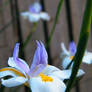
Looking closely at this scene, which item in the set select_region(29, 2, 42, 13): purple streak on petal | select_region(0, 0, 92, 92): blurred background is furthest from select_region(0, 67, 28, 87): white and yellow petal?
select_region(29, 2, 42, 13): purple streak on petal

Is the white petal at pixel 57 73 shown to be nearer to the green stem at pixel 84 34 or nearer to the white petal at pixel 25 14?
the green stem at pixel 84 34

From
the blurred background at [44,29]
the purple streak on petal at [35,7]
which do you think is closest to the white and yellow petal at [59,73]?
the blurred background at [44,29]

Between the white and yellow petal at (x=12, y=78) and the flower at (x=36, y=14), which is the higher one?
the white and yellow petal at (x=12, y=78)

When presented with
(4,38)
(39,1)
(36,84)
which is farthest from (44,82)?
(39,1)

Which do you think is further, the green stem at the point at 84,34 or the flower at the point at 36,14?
the flower at the point at 36,14

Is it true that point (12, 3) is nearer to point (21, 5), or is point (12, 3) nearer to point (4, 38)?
point (21, 5)

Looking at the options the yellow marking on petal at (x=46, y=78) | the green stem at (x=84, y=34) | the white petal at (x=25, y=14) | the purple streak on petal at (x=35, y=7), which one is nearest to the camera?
the green stem at (x=84, y=34)
